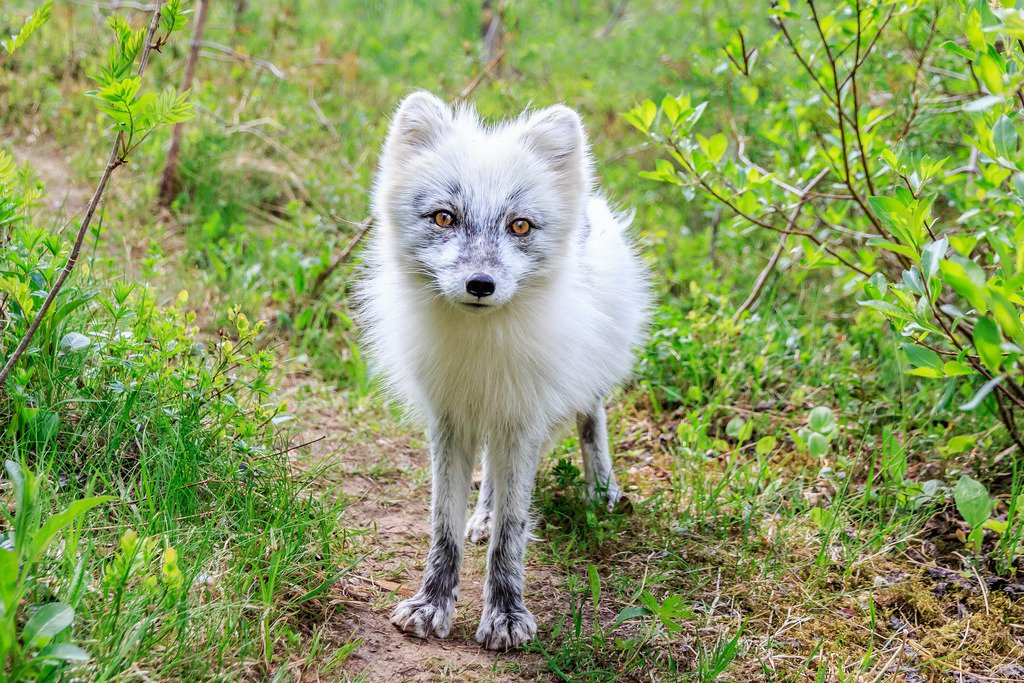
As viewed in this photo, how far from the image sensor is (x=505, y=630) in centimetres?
305

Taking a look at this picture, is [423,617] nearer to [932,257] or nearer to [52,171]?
[932,257]

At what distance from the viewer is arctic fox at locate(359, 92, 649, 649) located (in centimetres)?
305

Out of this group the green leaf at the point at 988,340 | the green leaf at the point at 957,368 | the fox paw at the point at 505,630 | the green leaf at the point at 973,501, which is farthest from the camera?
the green leaf at the point at 973,501

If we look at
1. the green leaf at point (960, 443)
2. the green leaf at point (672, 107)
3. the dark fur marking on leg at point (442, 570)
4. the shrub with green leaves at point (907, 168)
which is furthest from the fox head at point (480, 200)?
the green leaf at point (960, 443)

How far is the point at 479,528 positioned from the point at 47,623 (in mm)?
2085

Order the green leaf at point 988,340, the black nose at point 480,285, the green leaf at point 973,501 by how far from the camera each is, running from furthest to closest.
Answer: the green leaf at point 973,501, the black nose at point 480,285, the green leaf at point 988,340

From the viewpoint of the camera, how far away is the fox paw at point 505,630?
3.03 metres

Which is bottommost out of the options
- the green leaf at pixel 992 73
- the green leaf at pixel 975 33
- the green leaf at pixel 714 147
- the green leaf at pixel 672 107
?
the green leaf at pixel 714 147

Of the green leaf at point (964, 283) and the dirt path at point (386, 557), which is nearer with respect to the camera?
the green leaf at point (964, 283)

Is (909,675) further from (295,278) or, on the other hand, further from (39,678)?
(295,278)

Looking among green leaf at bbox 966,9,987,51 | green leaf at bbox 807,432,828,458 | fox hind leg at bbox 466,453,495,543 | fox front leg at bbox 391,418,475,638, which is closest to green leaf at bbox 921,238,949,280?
green leaf at bbox 966,9,987,51

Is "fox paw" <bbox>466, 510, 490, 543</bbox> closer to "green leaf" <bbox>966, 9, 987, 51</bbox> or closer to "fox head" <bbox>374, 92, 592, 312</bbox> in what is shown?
"fox head" <bbox>374, 92, 592, 312</bbox>

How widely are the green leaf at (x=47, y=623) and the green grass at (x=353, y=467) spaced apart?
0.10 m

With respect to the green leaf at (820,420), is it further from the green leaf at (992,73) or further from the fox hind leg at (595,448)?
the green leaf at (992,73)
